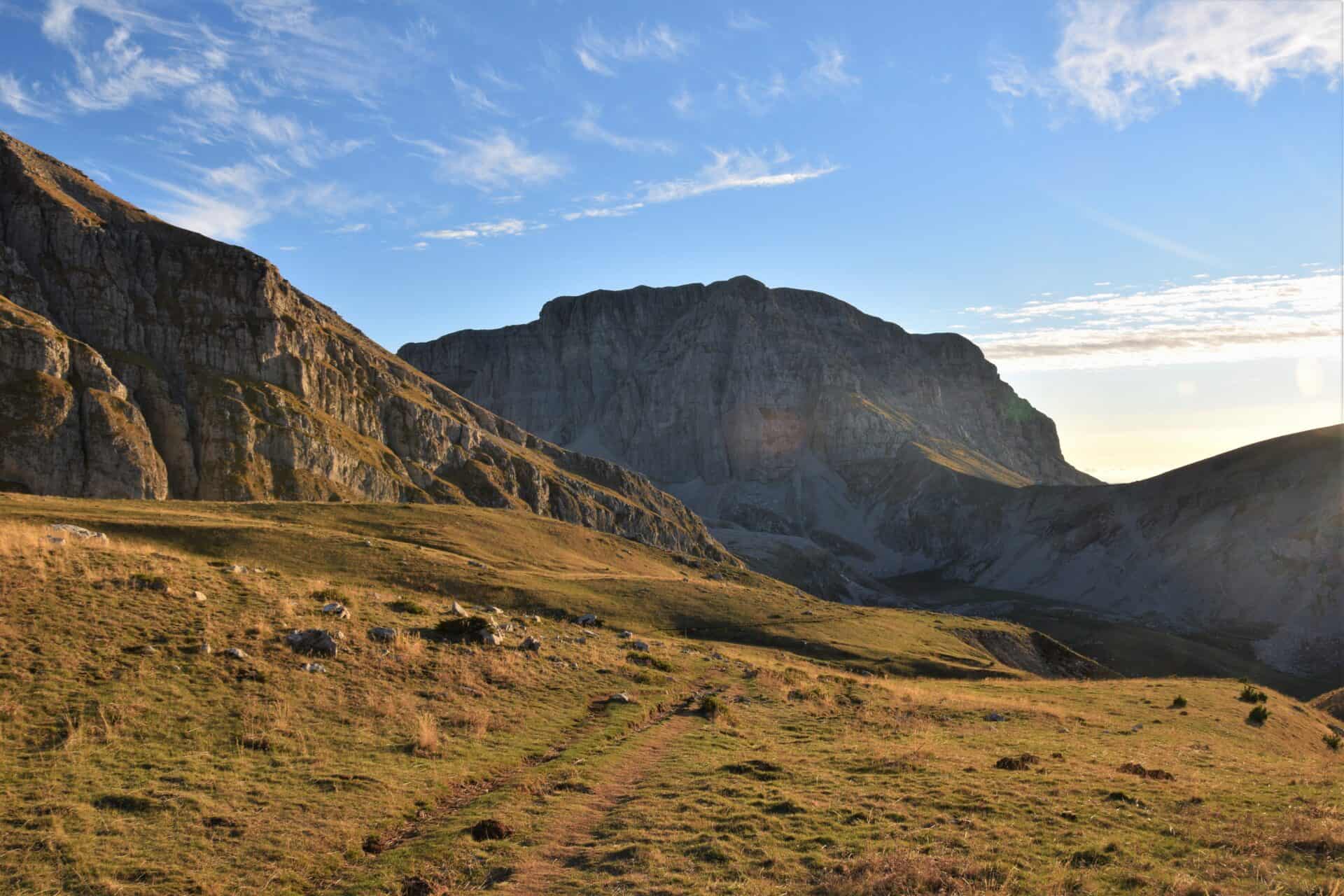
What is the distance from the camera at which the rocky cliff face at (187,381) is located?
110438mm

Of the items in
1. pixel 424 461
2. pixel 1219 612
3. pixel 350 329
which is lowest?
pixel 1219 612

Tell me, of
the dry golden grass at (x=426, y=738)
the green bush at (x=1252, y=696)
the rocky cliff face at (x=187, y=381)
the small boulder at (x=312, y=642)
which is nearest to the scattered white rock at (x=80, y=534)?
the small boulder at (x=312, y=642)

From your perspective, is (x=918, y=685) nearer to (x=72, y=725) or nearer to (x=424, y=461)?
(x=72, y=725)

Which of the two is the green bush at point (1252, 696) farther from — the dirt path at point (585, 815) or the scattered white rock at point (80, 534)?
the scattered white rock at point (80, 534)

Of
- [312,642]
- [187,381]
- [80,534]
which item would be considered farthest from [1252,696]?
[187,381]

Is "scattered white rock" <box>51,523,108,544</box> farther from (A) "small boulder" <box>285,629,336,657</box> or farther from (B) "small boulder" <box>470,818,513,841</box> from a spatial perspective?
(B) "small boulder" <box>470,818,513,841</box>

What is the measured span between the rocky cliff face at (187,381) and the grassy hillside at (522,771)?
9610 cm

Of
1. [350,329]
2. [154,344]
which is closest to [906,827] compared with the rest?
[154,344]

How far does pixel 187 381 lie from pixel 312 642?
12420cm

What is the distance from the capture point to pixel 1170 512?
18275 cm

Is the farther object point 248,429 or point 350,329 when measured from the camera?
point 350,329

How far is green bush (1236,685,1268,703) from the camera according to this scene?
49188 mm

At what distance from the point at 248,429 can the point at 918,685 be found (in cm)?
11194

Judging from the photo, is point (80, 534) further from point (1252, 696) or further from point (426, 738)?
point (1252, 696)
